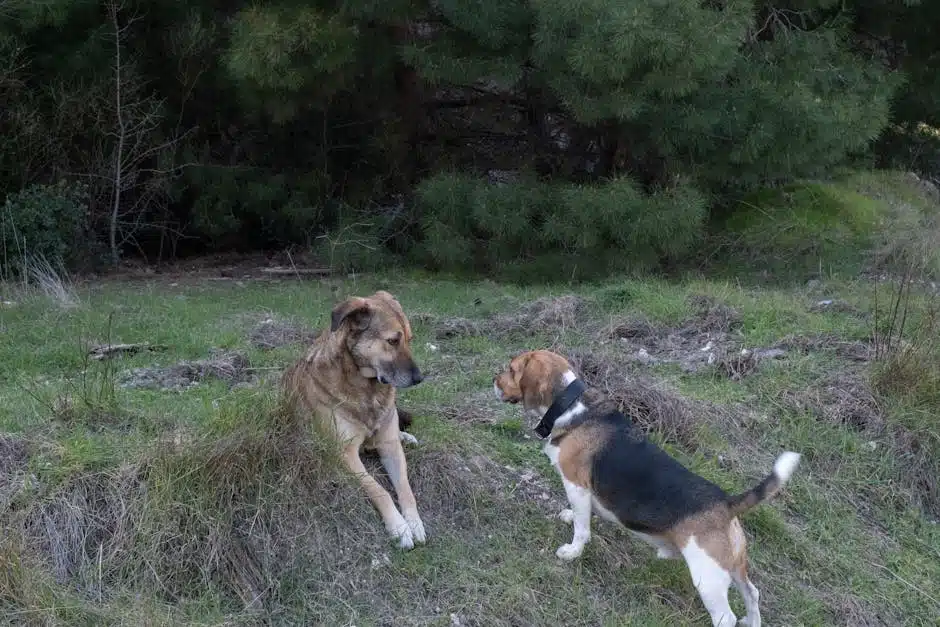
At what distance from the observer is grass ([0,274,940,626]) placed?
5.15m

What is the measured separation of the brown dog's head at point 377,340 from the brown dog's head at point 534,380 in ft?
1.58

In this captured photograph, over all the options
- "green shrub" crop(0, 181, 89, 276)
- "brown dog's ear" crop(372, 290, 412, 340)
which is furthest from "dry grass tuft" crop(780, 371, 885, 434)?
"green shrub" crop(0, 181, 89, 276)

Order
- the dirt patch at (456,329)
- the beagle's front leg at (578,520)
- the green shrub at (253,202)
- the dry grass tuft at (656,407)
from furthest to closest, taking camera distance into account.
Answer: the green shrub at (253,202)
the dirt patch at (456,329)
the dry grass tuft at (656,407)
the beagle's front leg at (578,520)

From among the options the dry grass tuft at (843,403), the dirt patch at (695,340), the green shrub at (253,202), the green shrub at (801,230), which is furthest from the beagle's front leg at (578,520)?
the green shrub at (253,202)

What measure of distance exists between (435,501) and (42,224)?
791cm

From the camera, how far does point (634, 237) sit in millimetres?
10883

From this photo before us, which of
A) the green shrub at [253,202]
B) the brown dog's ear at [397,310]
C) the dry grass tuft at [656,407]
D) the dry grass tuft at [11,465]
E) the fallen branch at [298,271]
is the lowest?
the fallen branch at [298,271]

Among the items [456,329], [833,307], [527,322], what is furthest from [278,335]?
[833,307]

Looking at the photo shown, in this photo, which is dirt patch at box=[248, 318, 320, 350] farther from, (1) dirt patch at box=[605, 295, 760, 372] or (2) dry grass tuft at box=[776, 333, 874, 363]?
(2) dry grass tuft at box=[776, 333, 874, 363]

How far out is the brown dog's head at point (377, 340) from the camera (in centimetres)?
568

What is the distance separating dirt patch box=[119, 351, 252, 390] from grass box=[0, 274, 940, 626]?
0.09 meters

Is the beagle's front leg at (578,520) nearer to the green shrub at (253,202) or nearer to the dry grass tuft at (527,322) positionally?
the dry grass tuft at (527,322)

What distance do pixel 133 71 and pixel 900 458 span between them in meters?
9.82

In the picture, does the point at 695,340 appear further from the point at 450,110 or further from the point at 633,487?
the point at 450,110
